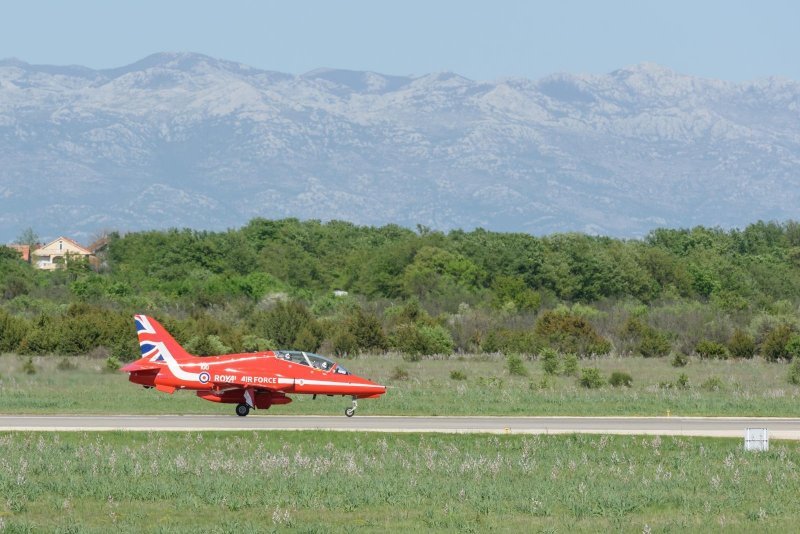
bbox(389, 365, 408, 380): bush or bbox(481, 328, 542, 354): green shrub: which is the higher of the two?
bbox(481, 328, 542, 354): green shrub

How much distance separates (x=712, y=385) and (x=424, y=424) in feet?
53.5

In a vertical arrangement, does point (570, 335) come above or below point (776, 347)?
above

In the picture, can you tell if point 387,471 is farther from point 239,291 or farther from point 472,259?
point 472,259

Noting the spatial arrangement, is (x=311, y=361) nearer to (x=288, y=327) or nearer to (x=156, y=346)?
(x=156, y=346)

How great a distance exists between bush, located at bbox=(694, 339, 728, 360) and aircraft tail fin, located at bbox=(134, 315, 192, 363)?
107ft

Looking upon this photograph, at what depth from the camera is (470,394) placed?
141 feet

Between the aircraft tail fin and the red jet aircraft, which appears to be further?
the aircraft tail fin

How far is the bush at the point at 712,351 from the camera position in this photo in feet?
204

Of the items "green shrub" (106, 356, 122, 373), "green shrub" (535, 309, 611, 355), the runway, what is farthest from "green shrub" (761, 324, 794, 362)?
"green shrub" (106, 356, 122, 373)

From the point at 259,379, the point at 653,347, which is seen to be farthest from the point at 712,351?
the point at 259,379

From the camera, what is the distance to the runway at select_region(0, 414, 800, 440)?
32.3m

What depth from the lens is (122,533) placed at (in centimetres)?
1998

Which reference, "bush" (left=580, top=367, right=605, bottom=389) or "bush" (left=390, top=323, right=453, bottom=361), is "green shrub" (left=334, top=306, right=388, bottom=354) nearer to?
"bush" (left=390, top=323, right=453, bottom=361)

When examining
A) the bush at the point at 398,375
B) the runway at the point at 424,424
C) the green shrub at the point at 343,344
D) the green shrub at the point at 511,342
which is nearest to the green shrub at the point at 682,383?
the bush at the point at 398,375
